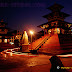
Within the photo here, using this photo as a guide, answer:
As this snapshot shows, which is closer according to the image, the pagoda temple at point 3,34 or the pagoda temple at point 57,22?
the pagoda temple at point 57,22

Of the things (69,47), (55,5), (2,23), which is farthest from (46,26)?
(2,23)

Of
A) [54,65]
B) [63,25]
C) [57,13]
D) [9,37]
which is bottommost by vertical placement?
[54,65]

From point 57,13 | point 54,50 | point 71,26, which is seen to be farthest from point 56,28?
point 54,50

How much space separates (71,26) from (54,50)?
2047cm

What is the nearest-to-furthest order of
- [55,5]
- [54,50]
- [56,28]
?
[54,50] → [56,28] → [55,5]

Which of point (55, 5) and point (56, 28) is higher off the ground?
point (55, 5)

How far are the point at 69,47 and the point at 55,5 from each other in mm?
18230

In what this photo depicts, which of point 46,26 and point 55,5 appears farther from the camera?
point 46,26

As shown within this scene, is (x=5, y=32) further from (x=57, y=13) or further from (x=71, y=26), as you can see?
(x=71, y=26)

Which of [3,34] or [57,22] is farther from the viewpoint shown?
[3,34]

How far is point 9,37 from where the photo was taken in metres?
43.3

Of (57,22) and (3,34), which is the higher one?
(57,22)

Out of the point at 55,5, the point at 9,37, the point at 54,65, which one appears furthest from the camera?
the point at 9,37

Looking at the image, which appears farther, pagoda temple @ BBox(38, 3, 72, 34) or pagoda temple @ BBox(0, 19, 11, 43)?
pagoda temple @ BBox(0, 19, 11, 43)
